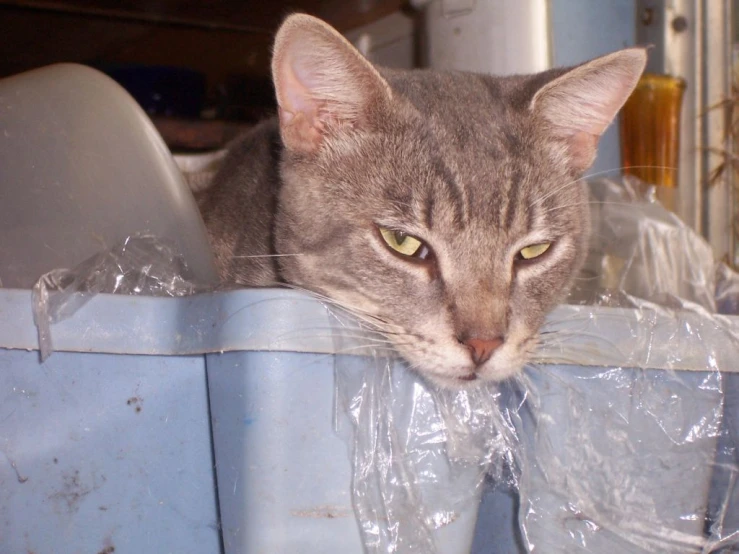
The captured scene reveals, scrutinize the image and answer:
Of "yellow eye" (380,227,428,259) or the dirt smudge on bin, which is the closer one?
the dirt smudge on bin

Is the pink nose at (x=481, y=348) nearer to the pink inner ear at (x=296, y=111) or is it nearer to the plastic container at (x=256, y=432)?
the plastic container at (x=256, y=432)

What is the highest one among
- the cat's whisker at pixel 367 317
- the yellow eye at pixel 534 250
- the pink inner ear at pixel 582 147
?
the pink inner ear at pixel 582 147

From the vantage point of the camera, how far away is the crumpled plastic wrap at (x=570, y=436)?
105 centimetres

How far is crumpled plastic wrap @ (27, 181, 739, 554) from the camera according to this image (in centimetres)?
105

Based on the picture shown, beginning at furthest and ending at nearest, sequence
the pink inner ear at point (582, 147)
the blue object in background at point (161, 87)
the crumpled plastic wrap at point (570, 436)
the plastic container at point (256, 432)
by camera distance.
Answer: the blue object in background at point (161, 87) → the pink inner ear at point (582, 147) → the crumpled plastic wrap at point (570, 436) → the plastic container at point (256, 432)

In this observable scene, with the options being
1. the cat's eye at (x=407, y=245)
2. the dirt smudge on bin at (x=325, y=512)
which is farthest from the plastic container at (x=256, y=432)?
the cat's eye at (x=407, y=245)

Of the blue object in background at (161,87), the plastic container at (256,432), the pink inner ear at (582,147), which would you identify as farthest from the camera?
the blue object in background at (161,87)

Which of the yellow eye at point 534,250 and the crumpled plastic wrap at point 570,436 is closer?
the crumpled plastic wrap at point 570,436

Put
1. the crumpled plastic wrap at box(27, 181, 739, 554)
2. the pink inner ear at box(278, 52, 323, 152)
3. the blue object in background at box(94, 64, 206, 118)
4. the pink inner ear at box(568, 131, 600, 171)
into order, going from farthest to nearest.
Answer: the blue object in background at box(94, 64, 206, 118) → the pink inner ear at box(568, 131, 600, 171) → the pink inner ear at box(278, 52, 323, 152) → the crumpled plastic wrap at box(27, 181, 739, 554)

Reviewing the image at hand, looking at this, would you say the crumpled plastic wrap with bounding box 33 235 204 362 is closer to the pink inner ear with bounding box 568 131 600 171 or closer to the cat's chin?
the cat's chin

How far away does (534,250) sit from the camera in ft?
4.15

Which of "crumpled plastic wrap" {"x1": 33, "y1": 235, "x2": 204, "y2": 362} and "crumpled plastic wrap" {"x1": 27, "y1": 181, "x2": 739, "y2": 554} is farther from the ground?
"crumpled plastic wrap" {"x1": 33, "y1": 235, "x2": 204, "y2": 362}

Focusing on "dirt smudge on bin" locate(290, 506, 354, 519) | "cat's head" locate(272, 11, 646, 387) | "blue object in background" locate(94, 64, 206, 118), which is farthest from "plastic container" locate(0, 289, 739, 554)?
"blue object in background" locate(94, 64, 206, 118)

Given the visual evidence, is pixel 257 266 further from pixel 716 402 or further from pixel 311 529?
pixel 716 402
